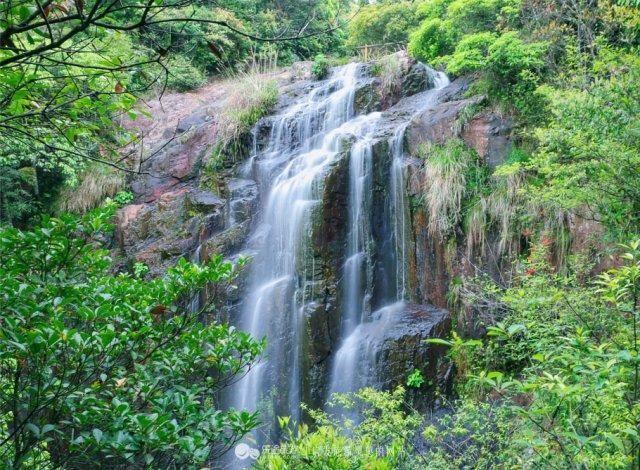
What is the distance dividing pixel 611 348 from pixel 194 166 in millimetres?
10169

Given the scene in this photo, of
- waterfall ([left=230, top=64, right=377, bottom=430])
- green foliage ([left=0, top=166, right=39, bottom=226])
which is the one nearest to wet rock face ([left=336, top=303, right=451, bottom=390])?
waterfall ([left=230, top=64, right=377, bottom=430])

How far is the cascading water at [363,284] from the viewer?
7.32 m

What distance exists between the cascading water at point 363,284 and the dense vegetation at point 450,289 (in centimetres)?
71

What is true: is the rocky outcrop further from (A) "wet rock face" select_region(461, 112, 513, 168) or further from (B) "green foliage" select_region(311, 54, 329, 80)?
(B) "green foliage" select_region(311, 54, 329, 80)

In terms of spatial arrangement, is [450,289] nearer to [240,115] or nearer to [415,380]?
[415,380]

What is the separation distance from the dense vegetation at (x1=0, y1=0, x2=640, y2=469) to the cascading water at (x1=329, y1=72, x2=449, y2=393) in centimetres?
71

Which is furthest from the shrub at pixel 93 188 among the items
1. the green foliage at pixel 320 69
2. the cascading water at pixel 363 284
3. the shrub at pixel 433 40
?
the shrub at pixel 433 40

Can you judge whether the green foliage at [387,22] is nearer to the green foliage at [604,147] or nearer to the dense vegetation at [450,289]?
the dense vegetation at [450,289]

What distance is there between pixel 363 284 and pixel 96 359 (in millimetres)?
6166

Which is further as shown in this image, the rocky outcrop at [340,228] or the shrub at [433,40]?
the shrub at [433,40]

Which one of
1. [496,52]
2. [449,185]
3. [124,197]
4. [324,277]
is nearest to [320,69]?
[124,197]

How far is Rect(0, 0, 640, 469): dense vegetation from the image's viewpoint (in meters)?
2.05

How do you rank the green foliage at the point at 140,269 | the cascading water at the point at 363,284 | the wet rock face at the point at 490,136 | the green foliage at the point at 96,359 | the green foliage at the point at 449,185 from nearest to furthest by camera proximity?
the green foliage at the point at 96,359 → the cascading water at the point at 363,284 → the green foliage at the point at 449,185 → the wet rock face at the point at 490,136 → the green foliage at the point at 140,269

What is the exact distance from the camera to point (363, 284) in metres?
8.18
